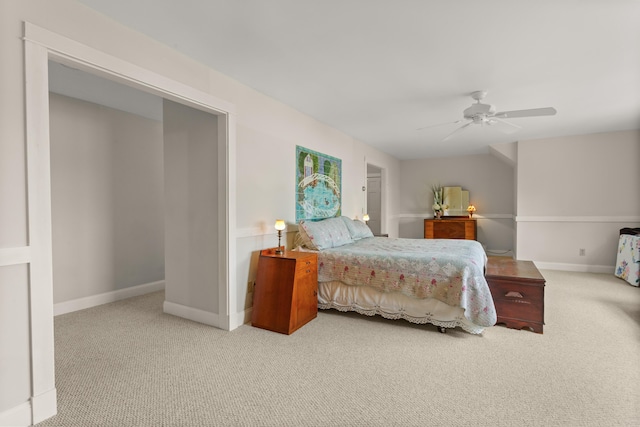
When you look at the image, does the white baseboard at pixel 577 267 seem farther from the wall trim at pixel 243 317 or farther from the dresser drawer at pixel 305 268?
the wall trim at pixel 243 317

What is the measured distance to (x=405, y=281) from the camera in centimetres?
304

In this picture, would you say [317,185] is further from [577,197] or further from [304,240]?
[577,197]

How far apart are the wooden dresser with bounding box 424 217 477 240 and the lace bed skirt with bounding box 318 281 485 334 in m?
4.17

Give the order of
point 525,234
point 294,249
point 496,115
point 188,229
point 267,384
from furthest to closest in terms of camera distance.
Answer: point 525,234 → point 294,249 → point 496,115 → point 188,229 → point 267,384

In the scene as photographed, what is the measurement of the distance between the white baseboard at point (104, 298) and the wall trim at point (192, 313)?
958mm

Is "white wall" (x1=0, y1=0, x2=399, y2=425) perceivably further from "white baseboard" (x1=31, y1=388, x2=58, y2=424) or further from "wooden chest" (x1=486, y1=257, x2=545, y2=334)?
"wooden chest" (x1=486, y1=257, x2=545, y2=334)

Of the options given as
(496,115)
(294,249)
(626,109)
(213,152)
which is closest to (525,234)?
(626,109)

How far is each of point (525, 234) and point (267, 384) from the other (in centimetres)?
564

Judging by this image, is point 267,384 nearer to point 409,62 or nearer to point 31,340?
point 31,340

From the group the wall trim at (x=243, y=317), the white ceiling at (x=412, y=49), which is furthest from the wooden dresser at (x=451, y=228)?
the wall trim at (x=243, y=317)

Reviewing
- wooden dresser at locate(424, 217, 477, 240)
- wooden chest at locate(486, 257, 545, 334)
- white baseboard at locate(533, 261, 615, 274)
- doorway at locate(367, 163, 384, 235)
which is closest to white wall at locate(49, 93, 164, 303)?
wooden chest at locate(486, 257, 545, 334)

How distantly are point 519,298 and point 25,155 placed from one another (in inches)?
150

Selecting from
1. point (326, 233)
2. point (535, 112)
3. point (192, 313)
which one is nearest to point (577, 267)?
point (535, 112)

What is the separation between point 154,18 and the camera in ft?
6.77
